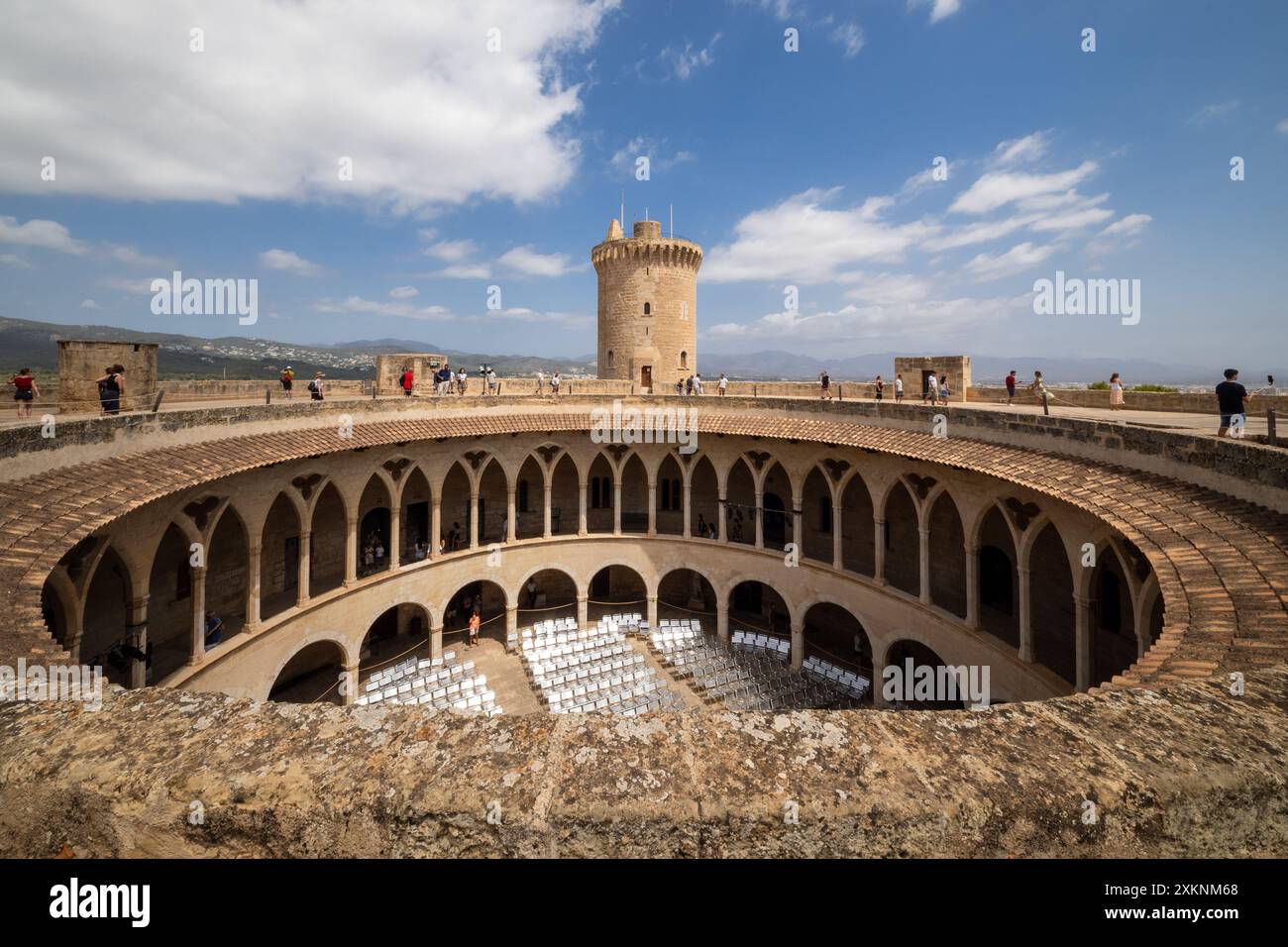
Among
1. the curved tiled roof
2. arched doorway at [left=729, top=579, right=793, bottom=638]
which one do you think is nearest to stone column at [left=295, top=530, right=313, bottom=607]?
the curved tiled roof


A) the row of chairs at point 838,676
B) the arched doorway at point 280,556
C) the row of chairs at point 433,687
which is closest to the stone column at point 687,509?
the row of chairs at point 838,676

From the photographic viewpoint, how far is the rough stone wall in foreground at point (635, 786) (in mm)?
2480

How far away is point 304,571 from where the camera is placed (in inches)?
715

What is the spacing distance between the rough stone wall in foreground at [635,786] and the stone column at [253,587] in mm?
14717

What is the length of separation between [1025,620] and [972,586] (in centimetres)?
199

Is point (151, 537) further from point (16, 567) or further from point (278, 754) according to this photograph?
point (278, 754)

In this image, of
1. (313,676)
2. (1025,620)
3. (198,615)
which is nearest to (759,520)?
(1025,620)

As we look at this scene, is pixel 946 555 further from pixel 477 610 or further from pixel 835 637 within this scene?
pixel 477 610

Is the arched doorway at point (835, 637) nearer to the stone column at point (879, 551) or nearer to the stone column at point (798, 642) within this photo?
the stone column at point (798, 642)

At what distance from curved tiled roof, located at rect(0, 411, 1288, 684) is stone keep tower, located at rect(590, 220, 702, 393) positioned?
24.1 meters

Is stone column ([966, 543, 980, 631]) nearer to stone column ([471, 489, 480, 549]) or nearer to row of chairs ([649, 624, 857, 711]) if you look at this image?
row of chairs ([649, 624, 857, 711])

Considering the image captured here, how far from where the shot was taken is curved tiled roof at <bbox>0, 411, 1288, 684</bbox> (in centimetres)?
521

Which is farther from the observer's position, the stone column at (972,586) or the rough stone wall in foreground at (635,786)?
the stone column at (972,586)

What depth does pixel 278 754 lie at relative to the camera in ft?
9.29
